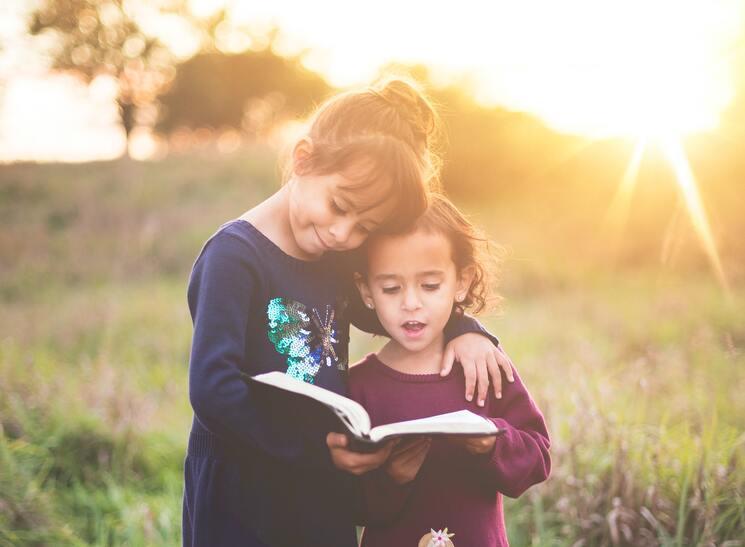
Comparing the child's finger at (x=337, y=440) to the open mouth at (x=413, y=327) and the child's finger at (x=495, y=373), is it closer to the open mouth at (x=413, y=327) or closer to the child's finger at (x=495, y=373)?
the open mouth at (x=413, y=327)

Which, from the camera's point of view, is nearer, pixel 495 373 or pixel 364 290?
pixel 495 373

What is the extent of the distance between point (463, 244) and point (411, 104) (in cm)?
47

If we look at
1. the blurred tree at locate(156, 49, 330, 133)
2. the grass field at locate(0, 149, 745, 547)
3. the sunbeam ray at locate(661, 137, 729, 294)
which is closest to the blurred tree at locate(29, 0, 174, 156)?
the blurred tree at locate(156, 49, 330, 133)

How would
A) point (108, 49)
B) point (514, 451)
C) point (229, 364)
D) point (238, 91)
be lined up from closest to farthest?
point (229, 364)
point (514, 451)
point (108, 49)
point (238, 91)

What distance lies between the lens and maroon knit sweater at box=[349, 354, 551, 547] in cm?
193

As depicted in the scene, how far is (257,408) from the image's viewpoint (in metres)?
1.74

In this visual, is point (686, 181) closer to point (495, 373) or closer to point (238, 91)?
point (495, 373)

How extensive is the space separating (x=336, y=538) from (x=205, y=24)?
1259 inches

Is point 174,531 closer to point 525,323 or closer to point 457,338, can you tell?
point 457,338

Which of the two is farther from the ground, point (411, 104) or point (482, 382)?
point (411, 104)

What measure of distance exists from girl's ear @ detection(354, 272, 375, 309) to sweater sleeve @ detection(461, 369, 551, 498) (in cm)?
47

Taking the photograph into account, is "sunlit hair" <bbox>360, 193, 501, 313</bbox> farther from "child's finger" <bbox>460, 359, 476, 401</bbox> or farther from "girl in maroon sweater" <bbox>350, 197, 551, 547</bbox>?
"child's finger" <bbox>460, 359, 476, 401</bbox>

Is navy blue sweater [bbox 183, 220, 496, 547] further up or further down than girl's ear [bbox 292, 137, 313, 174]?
further down

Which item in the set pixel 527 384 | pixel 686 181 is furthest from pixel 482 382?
pixel 686 181
